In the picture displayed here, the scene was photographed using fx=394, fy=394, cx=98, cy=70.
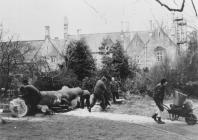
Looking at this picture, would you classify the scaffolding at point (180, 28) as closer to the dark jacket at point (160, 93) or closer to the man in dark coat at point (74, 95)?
the dark jacket at point (160, 93)

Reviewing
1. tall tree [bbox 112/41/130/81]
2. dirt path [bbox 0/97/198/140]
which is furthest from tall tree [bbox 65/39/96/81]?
dirt path [bbox 0/97/198/140]

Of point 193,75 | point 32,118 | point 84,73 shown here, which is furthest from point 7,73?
point 84,73

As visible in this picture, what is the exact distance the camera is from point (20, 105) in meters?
12.4

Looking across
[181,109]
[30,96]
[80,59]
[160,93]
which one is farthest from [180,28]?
[80,59]

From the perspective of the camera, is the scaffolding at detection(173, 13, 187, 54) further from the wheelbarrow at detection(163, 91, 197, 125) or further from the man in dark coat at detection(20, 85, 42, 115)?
the man in dark coat at detection(20, 85, 42, 115)

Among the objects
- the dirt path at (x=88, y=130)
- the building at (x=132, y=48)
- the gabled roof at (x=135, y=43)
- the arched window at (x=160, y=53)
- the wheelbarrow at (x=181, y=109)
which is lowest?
the dirt path at (x=88, y=130)

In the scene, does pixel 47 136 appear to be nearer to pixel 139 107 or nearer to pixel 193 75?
pixel 139 107

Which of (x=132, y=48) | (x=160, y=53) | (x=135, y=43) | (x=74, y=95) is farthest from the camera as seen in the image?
(x=132, y=48)

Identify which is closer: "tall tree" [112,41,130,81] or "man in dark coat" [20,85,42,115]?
"man in dark coat" [20,85,42,115]

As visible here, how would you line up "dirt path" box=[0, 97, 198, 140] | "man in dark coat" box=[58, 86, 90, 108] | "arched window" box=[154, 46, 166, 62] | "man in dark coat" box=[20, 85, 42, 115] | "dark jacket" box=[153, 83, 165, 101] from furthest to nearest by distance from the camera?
"arched window" box=[154, 46, 166, 62], "man in dark coat" box=[58, 86, 90, 108], "man in dark coat" box=[20, 85, 42, 115], "dark jacket" box=[153, 83, 165, 101], "dirt path" box=[0, 97, 198, 140]

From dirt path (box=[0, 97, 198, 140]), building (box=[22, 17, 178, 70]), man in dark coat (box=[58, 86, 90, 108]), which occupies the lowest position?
dirt path (box=[0, 97, 198, 140])

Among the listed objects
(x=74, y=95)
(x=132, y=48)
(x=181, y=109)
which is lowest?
(x=181, y=109)

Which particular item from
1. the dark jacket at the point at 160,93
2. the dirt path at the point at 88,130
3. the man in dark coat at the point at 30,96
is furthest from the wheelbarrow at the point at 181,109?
the man in dark coat at the point at 30,96

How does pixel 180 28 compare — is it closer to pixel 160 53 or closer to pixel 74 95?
pixel 74 95
